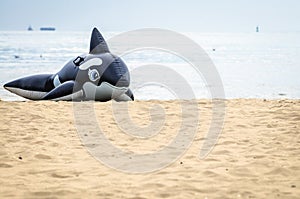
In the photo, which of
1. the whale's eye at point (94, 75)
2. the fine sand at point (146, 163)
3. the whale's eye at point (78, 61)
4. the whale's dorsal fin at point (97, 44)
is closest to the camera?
the fine sand at point (146, 163)

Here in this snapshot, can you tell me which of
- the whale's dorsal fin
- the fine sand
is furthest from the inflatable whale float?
the fine sand

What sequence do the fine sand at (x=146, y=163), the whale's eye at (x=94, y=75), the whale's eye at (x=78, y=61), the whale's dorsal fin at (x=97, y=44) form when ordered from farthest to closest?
the whale's dorsal fin at (x=97, y=44)
the whale's eye at (x=78, y=61)
the whale's eye at (x=94, y=75)
the fine sand at (x=146, y=163)

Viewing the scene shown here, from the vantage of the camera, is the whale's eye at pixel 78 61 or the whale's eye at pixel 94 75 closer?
the whale's eye at pixel 94 75

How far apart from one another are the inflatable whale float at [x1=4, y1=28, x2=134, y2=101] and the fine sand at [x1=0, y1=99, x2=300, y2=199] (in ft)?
5.00

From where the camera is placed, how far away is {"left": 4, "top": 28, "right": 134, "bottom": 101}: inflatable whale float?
1195 cm

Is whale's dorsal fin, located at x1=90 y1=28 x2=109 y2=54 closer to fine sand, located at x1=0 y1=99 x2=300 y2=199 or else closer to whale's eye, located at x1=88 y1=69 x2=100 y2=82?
whale's eye, located at x1=88 y1=69 x2=100 y2=82

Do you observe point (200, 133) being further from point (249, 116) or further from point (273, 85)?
point (273, 85)

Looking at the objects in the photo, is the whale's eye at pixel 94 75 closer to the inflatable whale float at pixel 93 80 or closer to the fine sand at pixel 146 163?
the inflatable whale float at pixel 93 80

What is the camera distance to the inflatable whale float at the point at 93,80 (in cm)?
1195

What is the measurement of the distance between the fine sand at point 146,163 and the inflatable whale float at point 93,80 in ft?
5.00

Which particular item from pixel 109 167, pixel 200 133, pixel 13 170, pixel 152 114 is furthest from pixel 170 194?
pixel 152 114

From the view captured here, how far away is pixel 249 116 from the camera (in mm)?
9977

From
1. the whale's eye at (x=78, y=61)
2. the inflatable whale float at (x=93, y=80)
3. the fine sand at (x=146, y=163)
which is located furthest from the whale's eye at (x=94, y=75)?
the fine sand at (x=146, y=163)

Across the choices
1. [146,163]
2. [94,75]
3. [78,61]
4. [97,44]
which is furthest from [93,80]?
[146,163]
